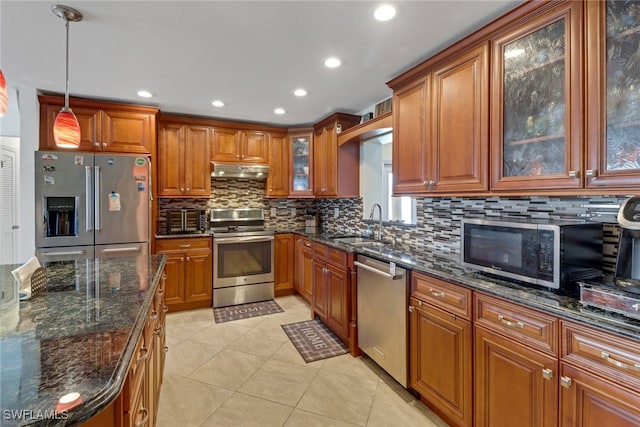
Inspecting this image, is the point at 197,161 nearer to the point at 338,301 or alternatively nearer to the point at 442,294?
the point at 338,301

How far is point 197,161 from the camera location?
383 centimetres

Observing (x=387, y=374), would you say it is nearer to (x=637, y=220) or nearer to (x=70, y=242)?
(x=637, y=220)

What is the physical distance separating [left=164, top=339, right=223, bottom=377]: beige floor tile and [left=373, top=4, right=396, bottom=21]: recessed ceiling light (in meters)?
2.82

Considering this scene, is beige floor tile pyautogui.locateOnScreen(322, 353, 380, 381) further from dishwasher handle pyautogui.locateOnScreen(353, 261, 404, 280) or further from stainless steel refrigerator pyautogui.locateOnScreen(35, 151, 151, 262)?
stainless steel refrigerator pyautogui.locateOnScreen(35, 151, 151, 262)

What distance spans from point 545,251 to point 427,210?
130 centimetres

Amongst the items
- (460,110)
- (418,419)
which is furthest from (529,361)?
(460,110)

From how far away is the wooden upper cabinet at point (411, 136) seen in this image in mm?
2207

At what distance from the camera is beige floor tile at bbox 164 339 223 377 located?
2426 millimetres

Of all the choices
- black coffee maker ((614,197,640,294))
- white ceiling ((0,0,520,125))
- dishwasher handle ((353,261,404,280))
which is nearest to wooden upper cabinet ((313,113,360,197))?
white ceiling ((0,0,520,125))

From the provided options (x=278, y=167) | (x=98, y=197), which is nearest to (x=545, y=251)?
(x=278, y=167)

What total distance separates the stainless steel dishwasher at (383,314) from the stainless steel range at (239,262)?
1805mm

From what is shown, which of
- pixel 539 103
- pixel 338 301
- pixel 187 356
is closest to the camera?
pixel 539 103

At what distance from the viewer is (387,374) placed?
237 centimetres

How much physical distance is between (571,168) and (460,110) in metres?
0.75
